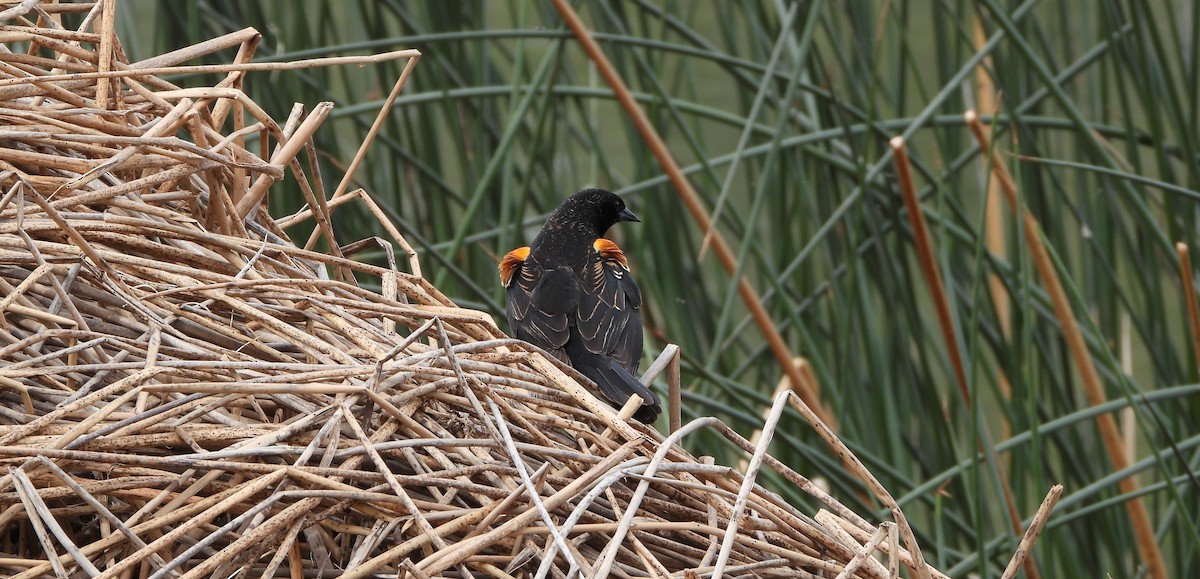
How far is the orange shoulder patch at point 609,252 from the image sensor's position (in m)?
3.26

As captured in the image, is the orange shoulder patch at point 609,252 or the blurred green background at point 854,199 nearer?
the blurred green background at point 854,199

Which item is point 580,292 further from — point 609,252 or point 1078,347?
point 1078,347

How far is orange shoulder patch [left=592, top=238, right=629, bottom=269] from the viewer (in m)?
3.26

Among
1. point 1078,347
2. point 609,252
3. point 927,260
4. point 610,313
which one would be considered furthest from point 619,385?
point 1078,347

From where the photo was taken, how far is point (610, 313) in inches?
116

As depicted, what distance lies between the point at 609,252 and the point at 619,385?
0.85 m

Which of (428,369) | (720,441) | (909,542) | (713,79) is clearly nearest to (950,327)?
(720,441)

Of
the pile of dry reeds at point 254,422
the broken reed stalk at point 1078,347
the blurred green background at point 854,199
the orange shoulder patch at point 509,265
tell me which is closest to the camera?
the pile of dry reeds at point 254,422

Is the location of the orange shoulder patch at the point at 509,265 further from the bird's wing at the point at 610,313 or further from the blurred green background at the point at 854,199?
the bird's wing at the point at 610,313

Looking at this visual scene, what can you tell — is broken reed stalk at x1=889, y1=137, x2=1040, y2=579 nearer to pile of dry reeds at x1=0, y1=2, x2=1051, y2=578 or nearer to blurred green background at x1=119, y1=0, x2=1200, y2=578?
blurred green background at x1=119, y1=0, x2=1200, y2=578

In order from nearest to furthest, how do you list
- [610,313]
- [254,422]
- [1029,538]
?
[254,422] → [1029,538] → [610,313]

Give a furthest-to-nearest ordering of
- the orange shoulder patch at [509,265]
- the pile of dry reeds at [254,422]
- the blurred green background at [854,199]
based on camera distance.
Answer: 1. the orange shoulder patch at [509,265]
2. the blurred green background at [854,199]
3. the pile of dry reeds at [254,422]

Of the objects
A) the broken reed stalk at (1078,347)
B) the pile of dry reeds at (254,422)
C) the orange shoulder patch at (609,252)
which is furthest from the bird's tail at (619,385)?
the broken reed stalk at (1078,347)

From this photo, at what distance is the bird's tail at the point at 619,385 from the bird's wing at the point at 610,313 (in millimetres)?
76
